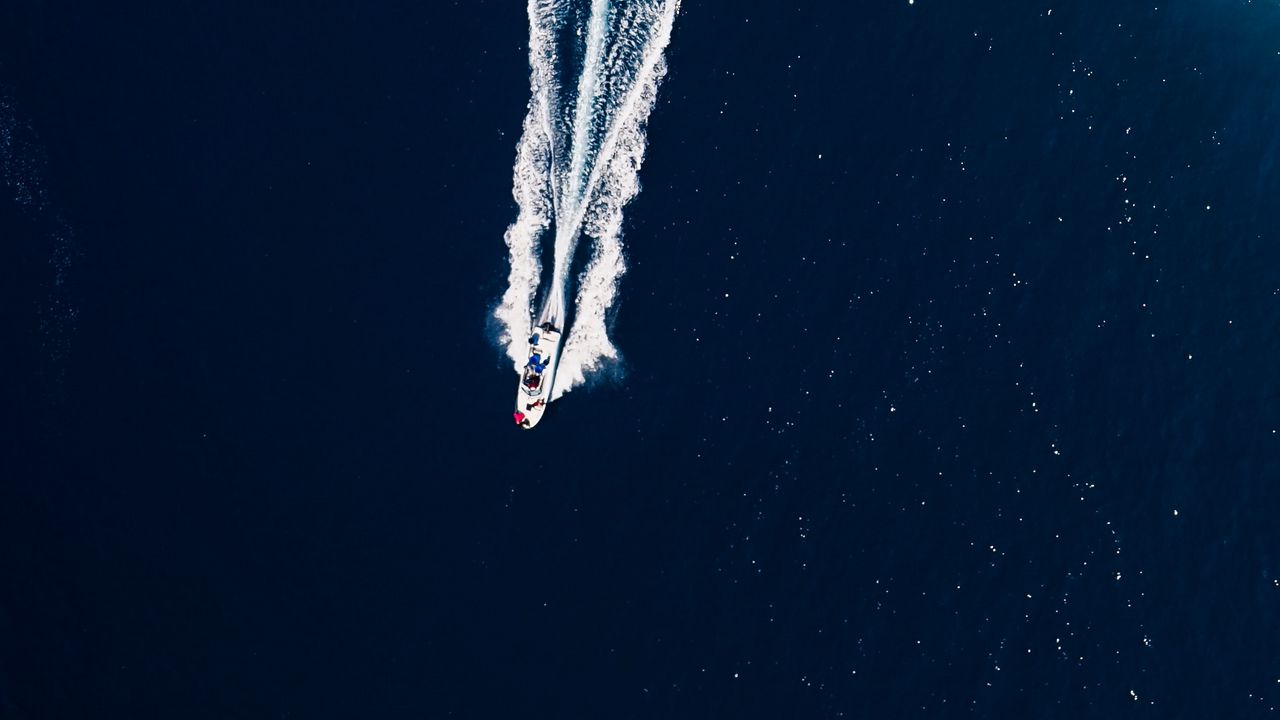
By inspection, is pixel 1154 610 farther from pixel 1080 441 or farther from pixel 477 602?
pixel 477 602

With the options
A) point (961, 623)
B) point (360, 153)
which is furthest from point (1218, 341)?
point (360, 153)

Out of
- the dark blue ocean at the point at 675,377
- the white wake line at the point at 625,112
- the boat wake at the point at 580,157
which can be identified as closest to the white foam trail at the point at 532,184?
the boat wake at the point at 580,157

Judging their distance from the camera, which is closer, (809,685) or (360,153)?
(809,685)

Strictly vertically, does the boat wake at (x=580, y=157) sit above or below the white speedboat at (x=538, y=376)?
above

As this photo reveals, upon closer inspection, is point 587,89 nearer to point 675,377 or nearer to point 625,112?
point 625,112

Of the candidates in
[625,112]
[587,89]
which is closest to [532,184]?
[587,89]

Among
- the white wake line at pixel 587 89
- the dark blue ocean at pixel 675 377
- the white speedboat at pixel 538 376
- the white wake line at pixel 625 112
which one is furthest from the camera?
the white wake line at pixel 587 89

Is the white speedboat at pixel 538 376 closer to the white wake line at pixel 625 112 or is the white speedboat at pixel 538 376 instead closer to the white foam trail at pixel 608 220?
the white foam trail at pixel 608 220
